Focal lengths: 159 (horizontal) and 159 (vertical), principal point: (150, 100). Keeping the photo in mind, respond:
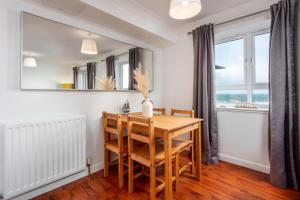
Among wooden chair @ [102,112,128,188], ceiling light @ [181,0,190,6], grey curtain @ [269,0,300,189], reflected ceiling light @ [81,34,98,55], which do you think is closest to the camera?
ceiling light @ [181,0,190,6]

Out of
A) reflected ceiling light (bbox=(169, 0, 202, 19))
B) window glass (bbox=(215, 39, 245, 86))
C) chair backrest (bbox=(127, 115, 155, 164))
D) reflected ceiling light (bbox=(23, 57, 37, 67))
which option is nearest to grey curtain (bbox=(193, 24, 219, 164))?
window glass (bbox=(215, 39, 245, 86))

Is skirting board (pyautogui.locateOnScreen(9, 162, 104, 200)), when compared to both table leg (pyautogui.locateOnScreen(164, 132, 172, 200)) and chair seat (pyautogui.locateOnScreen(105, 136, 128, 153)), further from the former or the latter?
table leg (pyautogui.locateOnScreen(164, 132, 172, 200))

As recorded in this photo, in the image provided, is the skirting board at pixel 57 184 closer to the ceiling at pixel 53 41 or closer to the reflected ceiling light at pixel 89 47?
the ceiling at pixel 53 41

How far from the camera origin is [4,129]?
4.52ft

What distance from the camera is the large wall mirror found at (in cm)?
164

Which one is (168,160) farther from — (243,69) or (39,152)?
(243,69)

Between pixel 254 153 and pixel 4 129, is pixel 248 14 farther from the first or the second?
pixel 4 129

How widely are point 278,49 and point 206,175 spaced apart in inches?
69.1

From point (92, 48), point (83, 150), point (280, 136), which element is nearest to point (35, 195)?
point (83, 150)

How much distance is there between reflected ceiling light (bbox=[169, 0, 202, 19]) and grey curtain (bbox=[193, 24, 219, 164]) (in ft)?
3.37

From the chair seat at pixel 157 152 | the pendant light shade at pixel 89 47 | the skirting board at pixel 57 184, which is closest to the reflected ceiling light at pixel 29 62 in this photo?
the pendant light shade at pixel 89 47

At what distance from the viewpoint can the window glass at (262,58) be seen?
84.9 inches

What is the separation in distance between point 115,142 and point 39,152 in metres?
0.83

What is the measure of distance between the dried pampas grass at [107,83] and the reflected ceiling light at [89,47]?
0.36 meters
